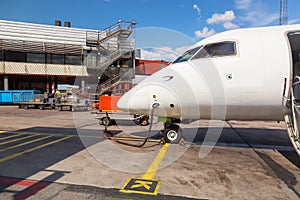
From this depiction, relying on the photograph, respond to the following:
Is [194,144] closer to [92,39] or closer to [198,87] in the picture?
[198,87]

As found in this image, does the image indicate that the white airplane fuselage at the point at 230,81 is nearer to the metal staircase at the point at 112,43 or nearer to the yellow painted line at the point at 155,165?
the yellow painted line at the point at 155,165

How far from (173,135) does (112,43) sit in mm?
27566

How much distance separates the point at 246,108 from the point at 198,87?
A: 164 cm

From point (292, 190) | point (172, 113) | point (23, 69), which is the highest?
point (23, 69)

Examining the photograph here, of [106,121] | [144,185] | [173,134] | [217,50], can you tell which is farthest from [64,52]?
[144,185]

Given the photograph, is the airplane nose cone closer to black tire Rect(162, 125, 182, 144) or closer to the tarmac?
black tire Rect(162, 125, 182, 144)

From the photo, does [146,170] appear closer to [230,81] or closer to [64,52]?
[230,81]

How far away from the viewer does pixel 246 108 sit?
616 cm

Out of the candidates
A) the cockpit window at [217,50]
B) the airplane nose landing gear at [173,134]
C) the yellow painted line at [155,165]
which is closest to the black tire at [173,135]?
the airplane nose landing gear at [173,134]

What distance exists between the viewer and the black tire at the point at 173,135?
7.64 m

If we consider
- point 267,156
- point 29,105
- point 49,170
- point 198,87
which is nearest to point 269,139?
point 267,156

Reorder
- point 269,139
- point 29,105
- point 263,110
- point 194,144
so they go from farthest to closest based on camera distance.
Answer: point 29,105 < point 269,139 < point 194,144 < point 263,110

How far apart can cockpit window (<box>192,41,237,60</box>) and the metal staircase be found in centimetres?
2477

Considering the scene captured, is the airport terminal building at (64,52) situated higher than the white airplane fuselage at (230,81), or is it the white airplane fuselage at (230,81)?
the airport terminal building at (64,52)
